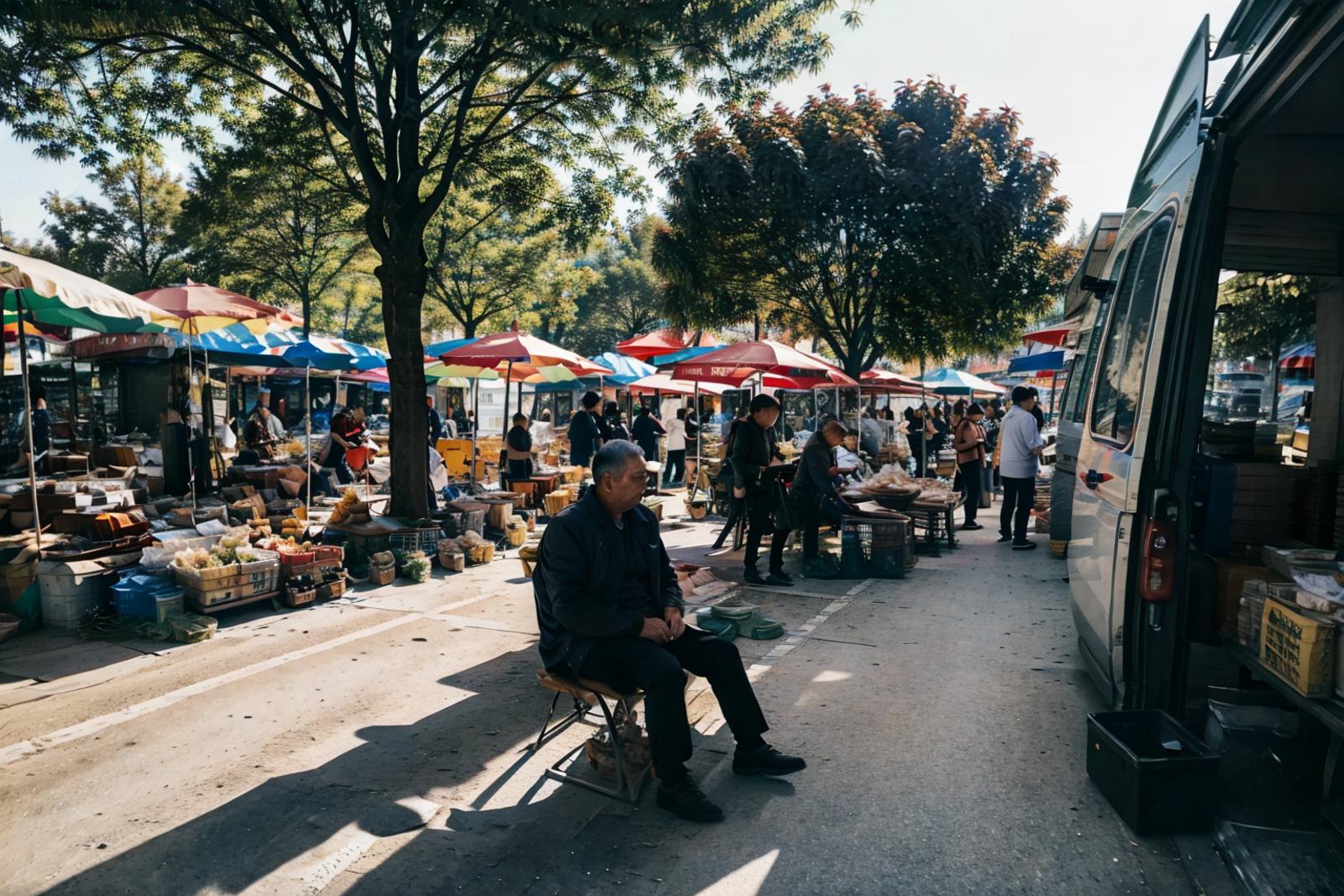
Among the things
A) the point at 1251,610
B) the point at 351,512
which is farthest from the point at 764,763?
the point at 351,512

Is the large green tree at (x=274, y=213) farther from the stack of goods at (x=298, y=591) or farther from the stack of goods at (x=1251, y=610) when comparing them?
the stack of goods at (x=1251, y=610)

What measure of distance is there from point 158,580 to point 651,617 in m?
5.19

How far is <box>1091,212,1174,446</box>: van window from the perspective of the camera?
3668 millimetres

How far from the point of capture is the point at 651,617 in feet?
13.5

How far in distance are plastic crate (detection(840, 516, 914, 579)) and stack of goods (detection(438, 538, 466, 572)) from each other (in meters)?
4.27

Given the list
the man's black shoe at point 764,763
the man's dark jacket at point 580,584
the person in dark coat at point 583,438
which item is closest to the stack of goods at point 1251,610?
the man's black shoe at point 764,763

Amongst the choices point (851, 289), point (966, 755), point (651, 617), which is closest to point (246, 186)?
point (851, 289)

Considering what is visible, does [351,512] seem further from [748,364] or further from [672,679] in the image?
[672,679]

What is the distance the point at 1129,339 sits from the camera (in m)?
4.02

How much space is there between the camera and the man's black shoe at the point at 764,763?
13.3ft

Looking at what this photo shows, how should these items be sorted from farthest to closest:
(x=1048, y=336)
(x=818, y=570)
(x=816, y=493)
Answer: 1. (x=1048, y=336)
2. (x=818, y=570)
3. (x=816, y=493)

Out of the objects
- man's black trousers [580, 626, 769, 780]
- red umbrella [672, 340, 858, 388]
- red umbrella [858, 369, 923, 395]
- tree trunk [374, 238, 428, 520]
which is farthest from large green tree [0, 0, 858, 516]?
red umbrella [858, 369, 923, 395]

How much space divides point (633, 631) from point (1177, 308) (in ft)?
8.89

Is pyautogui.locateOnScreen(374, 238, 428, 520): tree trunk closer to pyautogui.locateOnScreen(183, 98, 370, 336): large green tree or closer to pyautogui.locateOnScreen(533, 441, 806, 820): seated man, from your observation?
pyautogui.locateOnScreen(183, 98, 370, 336): large green tree
